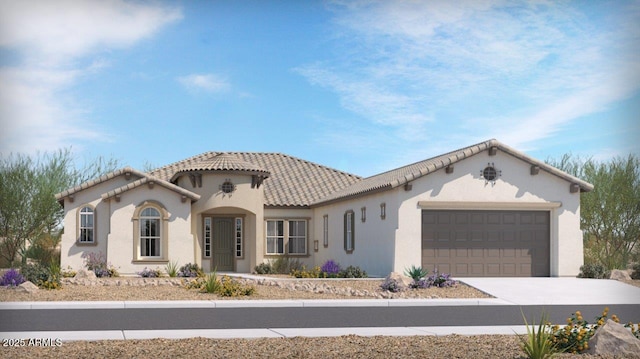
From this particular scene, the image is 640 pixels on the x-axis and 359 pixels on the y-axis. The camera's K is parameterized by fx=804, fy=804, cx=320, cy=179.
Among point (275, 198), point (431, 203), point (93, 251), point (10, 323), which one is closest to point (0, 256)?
point (93, 251)

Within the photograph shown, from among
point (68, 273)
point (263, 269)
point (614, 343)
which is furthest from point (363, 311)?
point (263, 269)

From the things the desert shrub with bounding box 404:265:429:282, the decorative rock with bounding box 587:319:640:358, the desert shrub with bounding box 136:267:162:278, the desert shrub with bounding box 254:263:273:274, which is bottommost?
the desert shrub with bounding box 254:263:273:274

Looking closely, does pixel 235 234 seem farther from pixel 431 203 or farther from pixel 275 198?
pixel 431 203

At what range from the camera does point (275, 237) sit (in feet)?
112

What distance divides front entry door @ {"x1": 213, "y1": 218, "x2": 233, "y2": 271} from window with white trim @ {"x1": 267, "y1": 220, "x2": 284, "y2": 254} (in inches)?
64.4

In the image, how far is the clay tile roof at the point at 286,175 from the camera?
34.2 m

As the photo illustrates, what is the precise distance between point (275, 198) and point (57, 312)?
18308 millimetres

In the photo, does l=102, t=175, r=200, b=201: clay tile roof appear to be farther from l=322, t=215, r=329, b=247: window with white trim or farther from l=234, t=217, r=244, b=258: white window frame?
l=322, t=215, r=329, b=247: window with white trim

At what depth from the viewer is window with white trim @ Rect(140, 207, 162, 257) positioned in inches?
1180

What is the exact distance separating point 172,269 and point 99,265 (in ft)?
8.75

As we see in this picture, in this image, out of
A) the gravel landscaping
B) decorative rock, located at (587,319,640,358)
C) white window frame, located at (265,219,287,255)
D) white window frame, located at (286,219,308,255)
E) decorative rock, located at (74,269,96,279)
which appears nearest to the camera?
the gravel landscaping

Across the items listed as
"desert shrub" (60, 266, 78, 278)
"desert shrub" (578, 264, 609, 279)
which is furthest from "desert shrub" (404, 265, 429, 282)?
"desert shrub" (60, 266, 78, 278)

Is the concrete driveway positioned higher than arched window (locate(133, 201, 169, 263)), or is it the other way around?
arched window (locate(133, 201, 169, 263))

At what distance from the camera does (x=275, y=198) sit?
113ft
